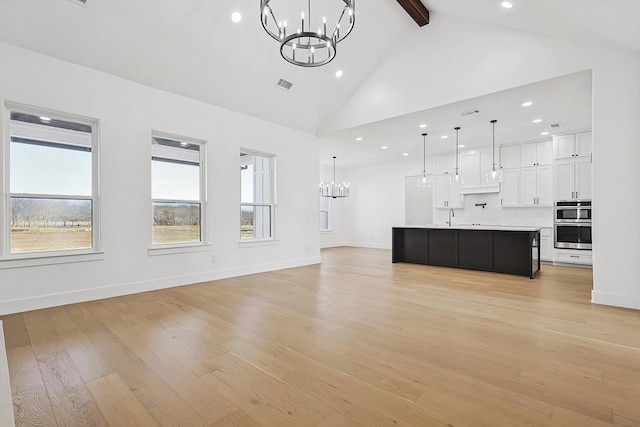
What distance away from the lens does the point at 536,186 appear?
24.2 feet

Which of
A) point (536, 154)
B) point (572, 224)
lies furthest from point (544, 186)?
point (572, 224)

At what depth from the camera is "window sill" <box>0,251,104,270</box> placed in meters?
3.53

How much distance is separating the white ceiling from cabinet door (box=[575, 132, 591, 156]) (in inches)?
14.3

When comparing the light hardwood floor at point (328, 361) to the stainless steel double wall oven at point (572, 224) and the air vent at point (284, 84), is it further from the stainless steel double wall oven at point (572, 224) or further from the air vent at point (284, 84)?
the air vent at point (284, 84)

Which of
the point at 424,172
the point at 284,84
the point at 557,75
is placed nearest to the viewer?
the point at 557,75

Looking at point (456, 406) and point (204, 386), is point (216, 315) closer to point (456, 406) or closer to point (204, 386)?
point (204, 386)

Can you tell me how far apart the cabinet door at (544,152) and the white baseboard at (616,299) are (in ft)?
14.2

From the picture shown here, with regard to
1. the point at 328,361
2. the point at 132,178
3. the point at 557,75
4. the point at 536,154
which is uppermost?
the point at 557,75

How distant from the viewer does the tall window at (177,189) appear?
4855 mm

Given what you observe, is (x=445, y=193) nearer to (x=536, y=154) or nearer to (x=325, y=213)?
(x=536, y=154)

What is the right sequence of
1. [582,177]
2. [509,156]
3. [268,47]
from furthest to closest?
[509,156], [582,177], [268,47]

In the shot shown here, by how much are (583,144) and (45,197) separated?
30.7 feet

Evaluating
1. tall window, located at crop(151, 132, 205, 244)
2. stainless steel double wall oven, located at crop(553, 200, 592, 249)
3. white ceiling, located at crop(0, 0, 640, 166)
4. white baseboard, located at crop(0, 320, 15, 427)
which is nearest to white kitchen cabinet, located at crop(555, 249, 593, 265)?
stainless steel double wall oven, located at crop(553, 200, 592, 249)

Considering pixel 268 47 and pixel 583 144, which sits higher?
pixel 268 47
